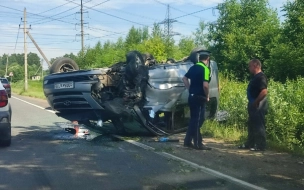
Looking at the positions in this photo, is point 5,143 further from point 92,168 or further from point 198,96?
point 198,96

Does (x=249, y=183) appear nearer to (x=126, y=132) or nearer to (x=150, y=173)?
(x=150, y=173)

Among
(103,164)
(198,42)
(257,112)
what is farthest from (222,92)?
(198,42)

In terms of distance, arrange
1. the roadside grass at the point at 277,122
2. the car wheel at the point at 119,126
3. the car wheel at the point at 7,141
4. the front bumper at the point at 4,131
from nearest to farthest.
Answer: the front bumper at the point at 4,131 < the car wheel at the point at 7,141 < the roadside grass at the point at 277,122 < the car wheel at the point at 119,126

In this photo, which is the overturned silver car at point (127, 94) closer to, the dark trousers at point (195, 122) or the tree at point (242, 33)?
the dark trousers at point (195, 122)

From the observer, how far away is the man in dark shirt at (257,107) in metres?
8.63

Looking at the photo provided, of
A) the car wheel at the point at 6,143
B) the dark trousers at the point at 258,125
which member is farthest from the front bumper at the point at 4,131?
the dark trousers at the point at 258,125

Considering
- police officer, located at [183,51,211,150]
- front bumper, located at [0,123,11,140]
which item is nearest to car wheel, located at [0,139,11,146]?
front bumper, located at [0,123,11,140]

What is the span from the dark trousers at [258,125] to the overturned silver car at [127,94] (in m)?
2.01

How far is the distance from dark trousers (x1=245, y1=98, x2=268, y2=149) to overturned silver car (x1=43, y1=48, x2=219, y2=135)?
6.58ft

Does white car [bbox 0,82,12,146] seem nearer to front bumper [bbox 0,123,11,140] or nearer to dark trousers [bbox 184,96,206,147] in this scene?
front bumper [bbox 0,123,11,140]

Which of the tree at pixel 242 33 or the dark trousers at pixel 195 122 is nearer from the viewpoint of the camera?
the dark trousers at pixel 195 122

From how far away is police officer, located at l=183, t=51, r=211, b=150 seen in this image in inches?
351

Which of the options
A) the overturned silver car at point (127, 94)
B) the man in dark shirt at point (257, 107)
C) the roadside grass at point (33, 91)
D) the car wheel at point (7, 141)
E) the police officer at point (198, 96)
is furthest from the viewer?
the roadside grass at point (33, 91)

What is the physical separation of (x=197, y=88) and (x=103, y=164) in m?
2.57
